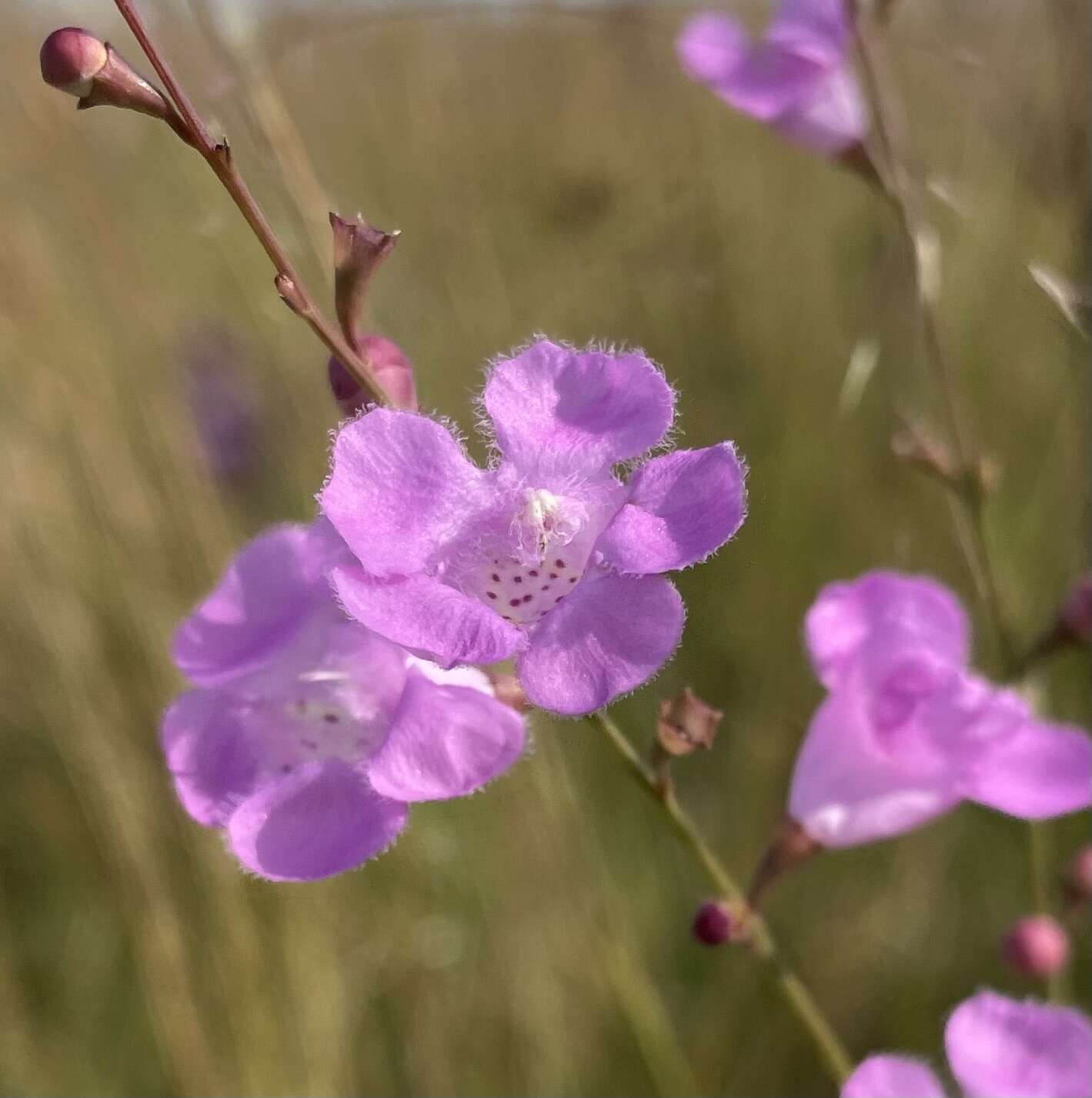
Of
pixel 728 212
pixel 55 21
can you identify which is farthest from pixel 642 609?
pixel 728 212

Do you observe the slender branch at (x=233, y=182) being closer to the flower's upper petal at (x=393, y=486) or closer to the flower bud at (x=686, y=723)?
the flower's upper petal at (x=393, y=486)

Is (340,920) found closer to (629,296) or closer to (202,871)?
(202,871)

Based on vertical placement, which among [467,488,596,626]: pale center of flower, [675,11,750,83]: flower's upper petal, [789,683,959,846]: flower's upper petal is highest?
[467,488,596,626]: pale center of flower

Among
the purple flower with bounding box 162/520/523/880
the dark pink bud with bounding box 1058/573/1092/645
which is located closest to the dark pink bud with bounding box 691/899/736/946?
the purple flower with bounding box 162/520/523/880

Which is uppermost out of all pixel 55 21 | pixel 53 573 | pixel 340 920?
pixel 55 21

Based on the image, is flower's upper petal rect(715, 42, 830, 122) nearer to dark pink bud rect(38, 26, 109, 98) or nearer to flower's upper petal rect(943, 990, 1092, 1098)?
dark pink bud rect(38, 26, 109, 98)
